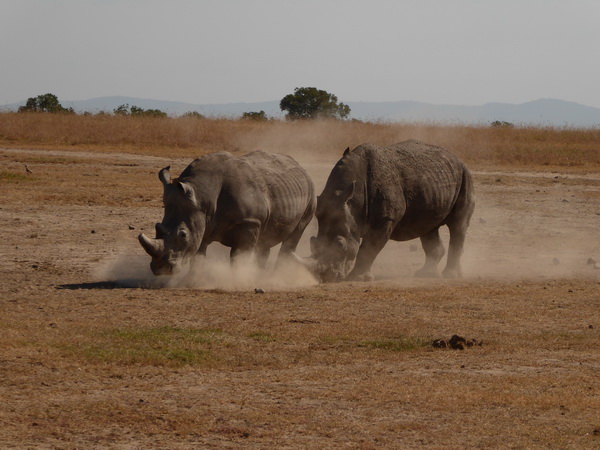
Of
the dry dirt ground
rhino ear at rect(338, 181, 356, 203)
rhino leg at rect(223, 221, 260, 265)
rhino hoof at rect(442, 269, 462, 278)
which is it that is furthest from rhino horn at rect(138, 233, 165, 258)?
rhino hoof at rect(442, 269, 462, 278)

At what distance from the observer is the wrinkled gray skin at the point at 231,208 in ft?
48.4

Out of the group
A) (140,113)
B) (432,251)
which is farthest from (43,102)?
(432,251)

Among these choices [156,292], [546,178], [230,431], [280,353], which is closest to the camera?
[230,431]

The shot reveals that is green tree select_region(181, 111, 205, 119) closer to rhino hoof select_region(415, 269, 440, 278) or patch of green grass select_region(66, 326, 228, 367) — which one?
rhino hoof select_region(415, 269, 440, 278)

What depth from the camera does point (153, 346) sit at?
11398mm

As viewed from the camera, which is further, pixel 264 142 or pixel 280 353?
pixel 264 142

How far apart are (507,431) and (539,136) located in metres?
36.1

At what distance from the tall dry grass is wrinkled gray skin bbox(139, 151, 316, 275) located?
60.5ft

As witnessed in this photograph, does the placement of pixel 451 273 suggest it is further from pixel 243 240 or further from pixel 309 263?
pixel 243 240

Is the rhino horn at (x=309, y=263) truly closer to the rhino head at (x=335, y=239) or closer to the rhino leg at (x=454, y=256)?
the rhino head at (x=335, y=239)

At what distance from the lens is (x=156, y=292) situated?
1468cm

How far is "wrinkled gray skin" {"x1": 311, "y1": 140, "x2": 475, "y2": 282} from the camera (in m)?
16.3

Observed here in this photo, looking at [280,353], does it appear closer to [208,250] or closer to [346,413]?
[346,413]

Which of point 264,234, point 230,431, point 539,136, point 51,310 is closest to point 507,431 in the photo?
point 230,431
